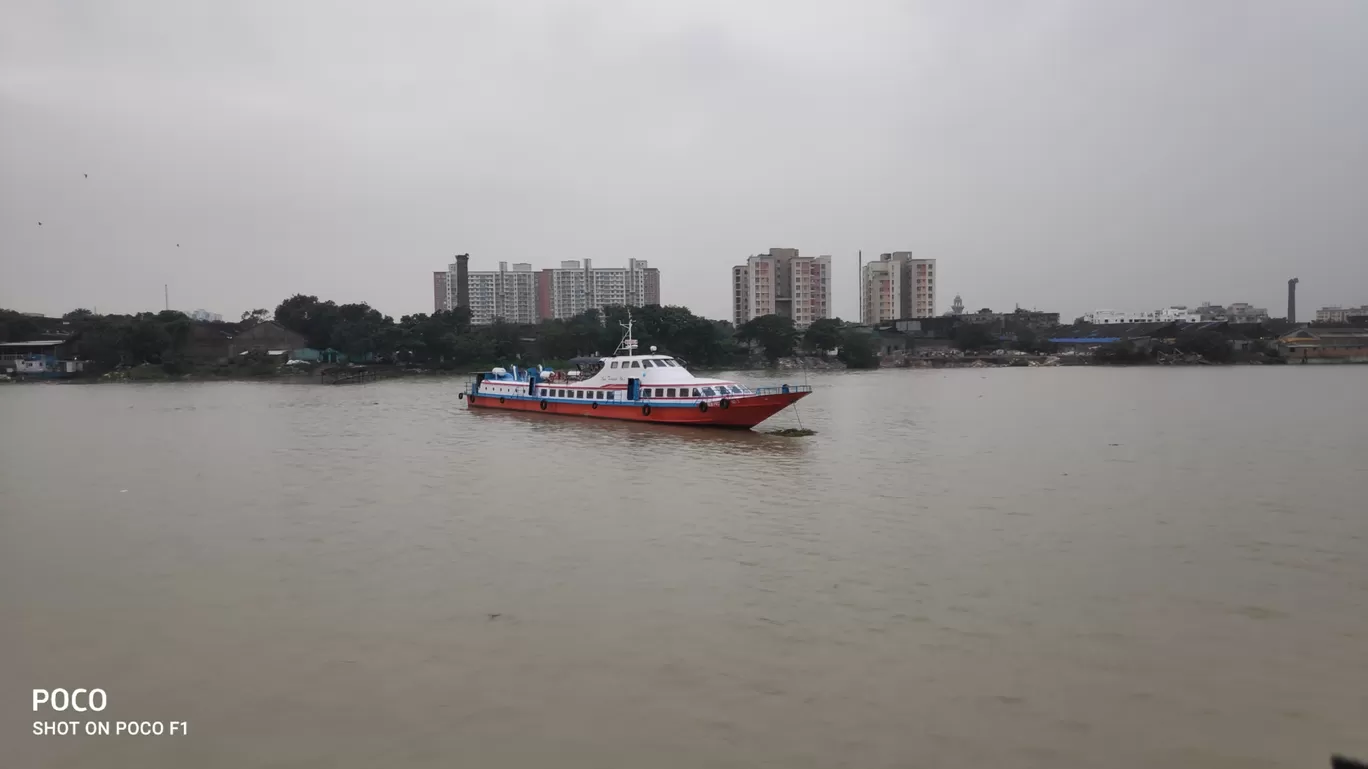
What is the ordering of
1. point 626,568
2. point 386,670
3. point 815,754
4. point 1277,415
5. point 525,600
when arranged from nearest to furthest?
point 815,754 < point 386,670 < point 525,600 < point 626,568 < point 1277,415

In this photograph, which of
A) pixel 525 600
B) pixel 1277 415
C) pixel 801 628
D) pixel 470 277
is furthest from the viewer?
pixel 470 277

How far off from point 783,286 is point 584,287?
104 ft

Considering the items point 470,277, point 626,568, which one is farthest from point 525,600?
point 470,277

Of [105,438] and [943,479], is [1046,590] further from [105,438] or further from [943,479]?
[105,438]

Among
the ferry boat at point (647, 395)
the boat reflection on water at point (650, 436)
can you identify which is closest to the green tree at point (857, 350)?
the ferry boat at point (647, 395)

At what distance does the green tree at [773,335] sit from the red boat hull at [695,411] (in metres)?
42.2

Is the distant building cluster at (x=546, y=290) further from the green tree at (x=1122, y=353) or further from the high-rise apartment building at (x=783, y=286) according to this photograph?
the green tree at (x=1122, y=353)

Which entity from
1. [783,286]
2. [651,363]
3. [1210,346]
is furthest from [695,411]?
[783,286]

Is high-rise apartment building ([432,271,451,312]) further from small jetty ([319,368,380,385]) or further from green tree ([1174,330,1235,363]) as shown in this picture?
green tree ([1174,330,1235,363])

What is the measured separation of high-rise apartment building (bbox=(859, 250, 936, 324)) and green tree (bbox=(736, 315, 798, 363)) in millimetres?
41669

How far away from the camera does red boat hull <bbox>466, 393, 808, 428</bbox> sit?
2312 centimetres

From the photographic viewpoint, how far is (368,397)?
43812 mm

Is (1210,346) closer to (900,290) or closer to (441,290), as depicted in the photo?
(900,290)

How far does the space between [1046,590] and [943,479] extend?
703cm
